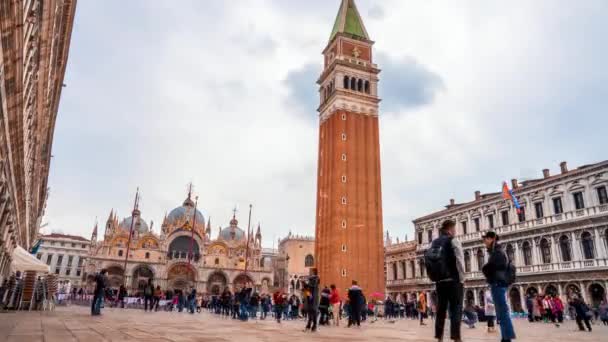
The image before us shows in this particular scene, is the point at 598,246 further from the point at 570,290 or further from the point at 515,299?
the point at 515,299

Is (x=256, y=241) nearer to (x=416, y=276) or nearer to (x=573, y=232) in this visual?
(x=416, y=276)

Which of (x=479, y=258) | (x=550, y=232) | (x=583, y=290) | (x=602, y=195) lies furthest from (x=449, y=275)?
(x=479, y=258)

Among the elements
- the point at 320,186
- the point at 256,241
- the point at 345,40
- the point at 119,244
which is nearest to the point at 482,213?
the point at 320,186

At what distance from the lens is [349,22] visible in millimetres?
54000

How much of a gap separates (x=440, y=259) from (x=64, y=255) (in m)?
90.1

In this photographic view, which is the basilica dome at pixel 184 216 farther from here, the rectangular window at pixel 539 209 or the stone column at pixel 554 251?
the stone column at pixel 554 251

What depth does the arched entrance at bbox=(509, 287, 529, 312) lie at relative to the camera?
32969 mm

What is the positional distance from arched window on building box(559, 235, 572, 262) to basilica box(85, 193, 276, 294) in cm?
3406

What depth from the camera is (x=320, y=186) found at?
48.2m

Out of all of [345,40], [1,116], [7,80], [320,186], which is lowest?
[1,116]

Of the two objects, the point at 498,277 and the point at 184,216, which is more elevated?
the point at 184,216

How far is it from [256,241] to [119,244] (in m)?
18.7

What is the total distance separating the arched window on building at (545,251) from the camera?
31.1 meters

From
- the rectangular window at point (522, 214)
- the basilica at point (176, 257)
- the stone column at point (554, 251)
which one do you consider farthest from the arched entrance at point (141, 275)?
the stone column at point (554, 251)
